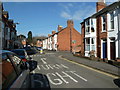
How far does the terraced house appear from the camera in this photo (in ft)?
41.4

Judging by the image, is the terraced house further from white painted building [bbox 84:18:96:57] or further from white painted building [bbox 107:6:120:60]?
white painted building [bbox 84:18:96:57]

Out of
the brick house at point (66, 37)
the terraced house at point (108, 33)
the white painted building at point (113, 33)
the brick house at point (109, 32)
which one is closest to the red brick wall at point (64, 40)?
the brick house at point (66, 37)

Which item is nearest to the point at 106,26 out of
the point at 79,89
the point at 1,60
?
the point at 79,89

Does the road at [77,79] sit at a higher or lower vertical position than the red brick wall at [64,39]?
lower

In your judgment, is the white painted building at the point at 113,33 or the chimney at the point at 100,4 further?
the chimney at the point at 100,4

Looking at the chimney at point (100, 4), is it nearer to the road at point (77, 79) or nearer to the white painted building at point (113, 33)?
the white painted building at point (113, 33)

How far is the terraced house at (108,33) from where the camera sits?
12633mm

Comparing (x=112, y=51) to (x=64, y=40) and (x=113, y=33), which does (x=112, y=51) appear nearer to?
(x=113, y=33)

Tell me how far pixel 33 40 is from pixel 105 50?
87612 millimetres

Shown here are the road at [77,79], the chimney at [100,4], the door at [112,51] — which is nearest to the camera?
the road at [77,79]

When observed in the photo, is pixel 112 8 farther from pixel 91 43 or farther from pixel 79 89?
pixel 79 89

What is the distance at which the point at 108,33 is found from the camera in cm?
1411

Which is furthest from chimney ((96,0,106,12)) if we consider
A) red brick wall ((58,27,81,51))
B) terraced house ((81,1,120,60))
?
red brick wall ((58,27,81,51))

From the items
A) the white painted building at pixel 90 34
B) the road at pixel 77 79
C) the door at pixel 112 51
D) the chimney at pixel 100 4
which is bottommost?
the road at pixel 77 79
